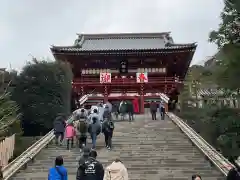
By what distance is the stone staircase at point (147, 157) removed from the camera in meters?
12.7

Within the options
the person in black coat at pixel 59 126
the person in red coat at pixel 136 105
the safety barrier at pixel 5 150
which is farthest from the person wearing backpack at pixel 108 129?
the person in red coat at pixel 136 105

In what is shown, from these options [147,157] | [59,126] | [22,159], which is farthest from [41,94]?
[147,157]

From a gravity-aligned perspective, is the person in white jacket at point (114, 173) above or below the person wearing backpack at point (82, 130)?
below

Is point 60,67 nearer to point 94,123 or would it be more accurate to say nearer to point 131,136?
point 131,136

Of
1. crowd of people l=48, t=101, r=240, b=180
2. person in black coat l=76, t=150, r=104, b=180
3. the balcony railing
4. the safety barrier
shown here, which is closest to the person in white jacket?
crowd of people l=48, t=101, r=240, b=180

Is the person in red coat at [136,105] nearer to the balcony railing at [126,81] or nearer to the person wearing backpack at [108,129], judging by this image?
the balcony railing at [126,81]

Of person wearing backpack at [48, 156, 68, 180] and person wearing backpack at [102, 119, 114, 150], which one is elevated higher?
person wearing backpack at [102, 119, 114, 150]

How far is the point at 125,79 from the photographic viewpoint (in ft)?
108

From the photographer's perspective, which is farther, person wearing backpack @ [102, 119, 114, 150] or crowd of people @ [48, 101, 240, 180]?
person wearing backpack @ [102, 119, 114, 150]

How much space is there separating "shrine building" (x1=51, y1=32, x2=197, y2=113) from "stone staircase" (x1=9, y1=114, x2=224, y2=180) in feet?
45.6

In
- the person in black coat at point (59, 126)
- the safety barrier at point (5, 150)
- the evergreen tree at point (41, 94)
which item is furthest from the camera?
the evergreen tree at point (41, 94)

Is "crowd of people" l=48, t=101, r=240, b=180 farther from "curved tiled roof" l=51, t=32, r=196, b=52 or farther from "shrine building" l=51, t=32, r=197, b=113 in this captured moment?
"curved tiled roof" l=51, t=32, r=196, b=52

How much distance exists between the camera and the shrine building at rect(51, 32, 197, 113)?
33188 millimetres

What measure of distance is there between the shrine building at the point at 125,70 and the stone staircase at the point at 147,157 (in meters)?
13.9
